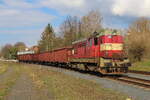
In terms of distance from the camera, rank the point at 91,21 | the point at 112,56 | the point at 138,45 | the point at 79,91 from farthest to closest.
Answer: the point at 91,21, the point at 138,45, the point at 112,56, the point at 79,91

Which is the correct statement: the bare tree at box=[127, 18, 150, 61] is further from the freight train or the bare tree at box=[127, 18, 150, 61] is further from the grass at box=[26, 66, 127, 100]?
the grass at box=[26, 66, 127, 100]

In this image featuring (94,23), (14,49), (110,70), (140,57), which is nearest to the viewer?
(110,70)

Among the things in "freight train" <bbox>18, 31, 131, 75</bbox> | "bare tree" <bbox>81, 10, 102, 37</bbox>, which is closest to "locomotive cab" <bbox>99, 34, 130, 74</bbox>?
"freight train" <bbox>18, 31, 131, 75</bbox>

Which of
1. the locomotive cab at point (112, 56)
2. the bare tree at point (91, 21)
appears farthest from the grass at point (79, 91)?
the bare tree at point (91, 21)

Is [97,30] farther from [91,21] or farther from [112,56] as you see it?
[91,21]

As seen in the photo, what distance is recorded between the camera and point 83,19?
72.0 metres

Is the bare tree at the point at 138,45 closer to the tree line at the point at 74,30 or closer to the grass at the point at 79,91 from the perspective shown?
the tree line at the point at 74,30

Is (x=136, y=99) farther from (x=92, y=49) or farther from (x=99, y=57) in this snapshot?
(x=92, y=49)

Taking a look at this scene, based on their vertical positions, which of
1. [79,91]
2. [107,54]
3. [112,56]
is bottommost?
[79,91]

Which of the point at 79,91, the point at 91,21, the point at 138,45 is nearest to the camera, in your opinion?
the point at 79,91

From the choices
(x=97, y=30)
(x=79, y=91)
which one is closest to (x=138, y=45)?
(x=97, y=30)

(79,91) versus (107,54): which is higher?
(107,54)

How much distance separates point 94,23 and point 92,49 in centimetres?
4727

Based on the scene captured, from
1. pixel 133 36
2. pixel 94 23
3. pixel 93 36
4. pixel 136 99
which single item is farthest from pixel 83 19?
pixel 136 99
